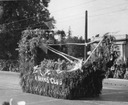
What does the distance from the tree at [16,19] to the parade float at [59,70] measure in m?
25.5

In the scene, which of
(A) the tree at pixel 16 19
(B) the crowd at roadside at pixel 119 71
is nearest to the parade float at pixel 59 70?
(B) the crowd at roadside at pixel 119 71

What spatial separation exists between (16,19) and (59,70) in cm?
2970

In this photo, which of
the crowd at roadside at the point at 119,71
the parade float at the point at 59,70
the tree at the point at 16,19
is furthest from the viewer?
the tree at the point at 16,19

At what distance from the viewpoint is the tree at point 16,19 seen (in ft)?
122

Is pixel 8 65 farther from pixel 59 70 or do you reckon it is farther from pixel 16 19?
pixel 59 70

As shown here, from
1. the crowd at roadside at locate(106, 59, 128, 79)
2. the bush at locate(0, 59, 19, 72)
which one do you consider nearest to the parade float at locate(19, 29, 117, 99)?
A: the crowd at roadside at locate(106, 59, 128, 79)

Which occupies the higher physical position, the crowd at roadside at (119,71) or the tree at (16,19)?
the tree at (16,19)

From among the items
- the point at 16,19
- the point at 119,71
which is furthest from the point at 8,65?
the point at 119,71

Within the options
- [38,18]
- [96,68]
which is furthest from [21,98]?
[38,18]

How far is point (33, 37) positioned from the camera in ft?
38.4

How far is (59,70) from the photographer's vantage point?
1047 centimetres

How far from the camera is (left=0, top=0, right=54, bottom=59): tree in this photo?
122 ft

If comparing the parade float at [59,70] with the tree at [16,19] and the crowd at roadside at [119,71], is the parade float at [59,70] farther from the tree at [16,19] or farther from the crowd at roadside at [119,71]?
the tree at [16,19]

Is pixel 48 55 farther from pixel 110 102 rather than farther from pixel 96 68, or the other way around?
pixel 110 102
